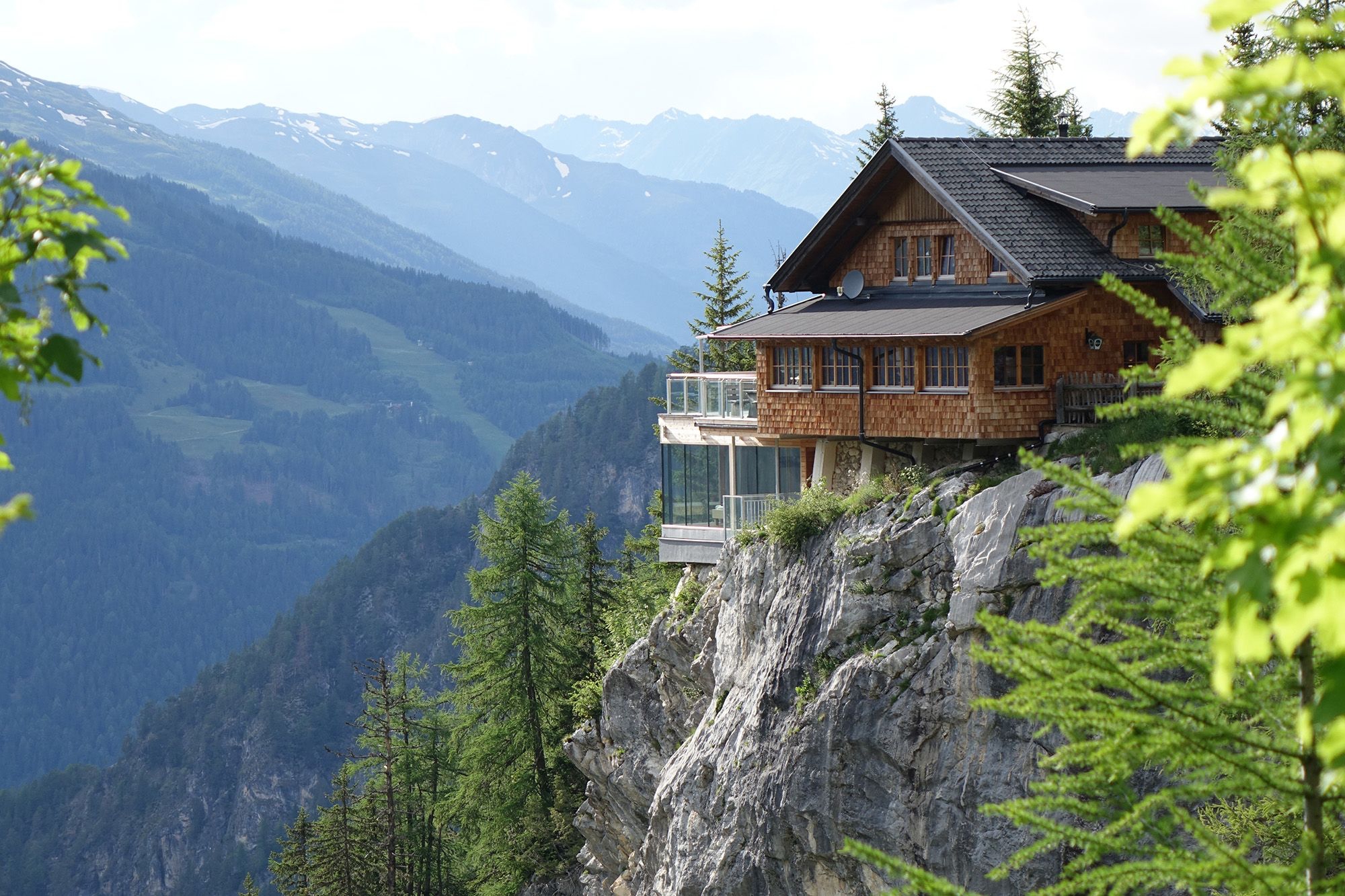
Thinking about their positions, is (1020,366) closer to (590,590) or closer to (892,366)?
(892,366)

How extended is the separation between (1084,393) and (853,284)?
7412 mm

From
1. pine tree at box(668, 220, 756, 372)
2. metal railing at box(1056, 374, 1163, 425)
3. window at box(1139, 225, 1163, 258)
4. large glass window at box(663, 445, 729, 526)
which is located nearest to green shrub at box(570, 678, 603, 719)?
large glass window at box(663, 445, 729, 526)

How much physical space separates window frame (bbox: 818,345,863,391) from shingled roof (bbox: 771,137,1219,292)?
3.05m

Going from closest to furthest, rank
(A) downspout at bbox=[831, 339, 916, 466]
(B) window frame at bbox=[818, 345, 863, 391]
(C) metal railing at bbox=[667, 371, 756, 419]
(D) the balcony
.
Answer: (A) downspout at bbox=[831, 339, 916, 466]
(B) window frame at bbox=[818, 345, 863, 391]
(D) the balcony
(C) metal railing at bbox=[667, 371, 756, 419]

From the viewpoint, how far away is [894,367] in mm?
30328

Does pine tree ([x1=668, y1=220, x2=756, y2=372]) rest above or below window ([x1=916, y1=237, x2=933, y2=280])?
above

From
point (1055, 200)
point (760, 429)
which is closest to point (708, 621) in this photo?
point (760, 429)

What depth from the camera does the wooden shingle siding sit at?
28.4 m

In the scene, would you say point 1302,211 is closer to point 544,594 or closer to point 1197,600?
point 1197,600

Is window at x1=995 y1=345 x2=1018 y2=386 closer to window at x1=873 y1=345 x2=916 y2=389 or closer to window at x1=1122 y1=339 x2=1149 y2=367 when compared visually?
window at x1=873 y1=345 x2=916 y2=389

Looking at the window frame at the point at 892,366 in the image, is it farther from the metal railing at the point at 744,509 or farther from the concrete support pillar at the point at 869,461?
the metal railing at the point at 744,509

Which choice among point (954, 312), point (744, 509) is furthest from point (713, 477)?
point (954, 312)

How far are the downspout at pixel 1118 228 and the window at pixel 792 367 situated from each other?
618cm

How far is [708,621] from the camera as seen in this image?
35.8 m
